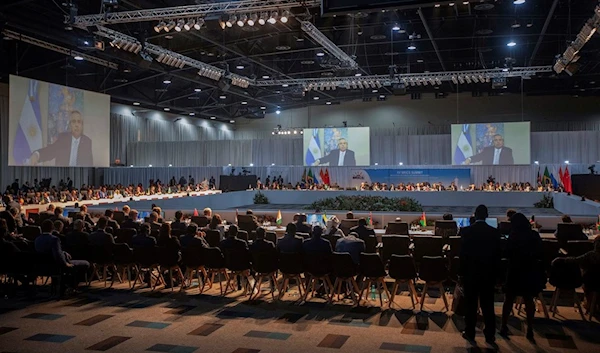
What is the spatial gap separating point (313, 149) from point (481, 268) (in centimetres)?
2272

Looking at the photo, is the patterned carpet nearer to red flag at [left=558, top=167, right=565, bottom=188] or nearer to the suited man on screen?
the suited man on screen

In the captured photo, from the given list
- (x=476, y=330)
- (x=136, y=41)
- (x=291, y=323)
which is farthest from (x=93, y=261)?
(x=136, y=41)

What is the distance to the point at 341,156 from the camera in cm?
2762

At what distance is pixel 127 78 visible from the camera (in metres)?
23.2

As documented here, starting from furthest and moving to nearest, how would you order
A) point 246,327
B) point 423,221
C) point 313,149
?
1. point 313,149
2. point 423,221
3. point 246,327

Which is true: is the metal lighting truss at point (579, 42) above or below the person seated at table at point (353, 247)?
above

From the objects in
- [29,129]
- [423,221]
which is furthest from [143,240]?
[29,129]

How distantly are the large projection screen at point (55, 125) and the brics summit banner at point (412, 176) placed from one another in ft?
40.3

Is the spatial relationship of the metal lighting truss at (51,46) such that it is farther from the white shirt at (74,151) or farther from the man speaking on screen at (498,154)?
the man speaking on screen at (498,154)

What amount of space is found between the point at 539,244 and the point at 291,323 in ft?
9.81

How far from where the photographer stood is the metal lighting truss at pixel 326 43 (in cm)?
1391

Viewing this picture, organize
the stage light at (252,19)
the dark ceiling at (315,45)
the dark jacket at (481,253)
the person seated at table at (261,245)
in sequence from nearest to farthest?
the dark jacket at (481,253), the person seated at table at (261,245), the stage light at (252,19), the dark ceiling at (315,45)

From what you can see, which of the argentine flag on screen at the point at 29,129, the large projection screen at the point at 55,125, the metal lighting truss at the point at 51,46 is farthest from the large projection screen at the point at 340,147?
the argentine flag on screen at the point at 29,129

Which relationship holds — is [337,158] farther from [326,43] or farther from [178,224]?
[178,224]
